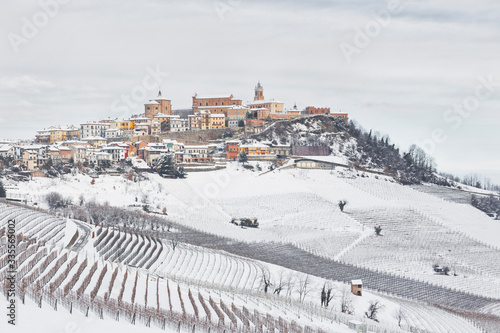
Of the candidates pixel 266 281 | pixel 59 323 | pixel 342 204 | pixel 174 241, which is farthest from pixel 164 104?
pixel 59 323

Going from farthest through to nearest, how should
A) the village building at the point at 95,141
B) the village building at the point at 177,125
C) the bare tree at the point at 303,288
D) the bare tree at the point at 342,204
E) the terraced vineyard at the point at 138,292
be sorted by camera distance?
the village building at the point at 177,125
the village building at the point at 95,141
the bare tree at the point at 342,204
the bare tree at the point at 303,288
the terraced vineyard at the point at 138,292

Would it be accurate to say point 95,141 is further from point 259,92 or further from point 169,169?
point 259,92

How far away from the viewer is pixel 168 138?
8719 cm

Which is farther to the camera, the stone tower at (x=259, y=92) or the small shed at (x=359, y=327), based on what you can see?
the stone tower at (x=259, y=92)

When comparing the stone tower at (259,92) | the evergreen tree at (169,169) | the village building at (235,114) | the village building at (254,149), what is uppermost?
the stone tower at (259,92)

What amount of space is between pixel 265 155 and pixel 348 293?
163ft

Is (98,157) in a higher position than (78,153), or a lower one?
lower

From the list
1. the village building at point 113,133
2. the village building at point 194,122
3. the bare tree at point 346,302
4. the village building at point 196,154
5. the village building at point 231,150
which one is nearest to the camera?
the bare tree at point 346,302

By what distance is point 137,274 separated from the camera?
1007 inches

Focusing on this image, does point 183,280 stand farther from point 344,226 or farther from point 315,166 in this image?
point 315,166

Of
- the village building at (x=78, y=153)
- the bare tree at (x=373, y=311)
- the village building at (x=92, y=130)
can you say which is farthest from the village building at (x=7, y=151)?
the bare tree at (x=373, y=311)

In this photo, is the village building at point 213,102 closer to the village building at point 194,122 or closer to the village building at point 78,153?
the village building at point 194,122

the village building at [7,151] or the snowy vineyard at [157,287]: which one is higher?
the village building at [7,151]

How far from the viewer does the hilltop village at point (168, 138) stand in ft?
239
